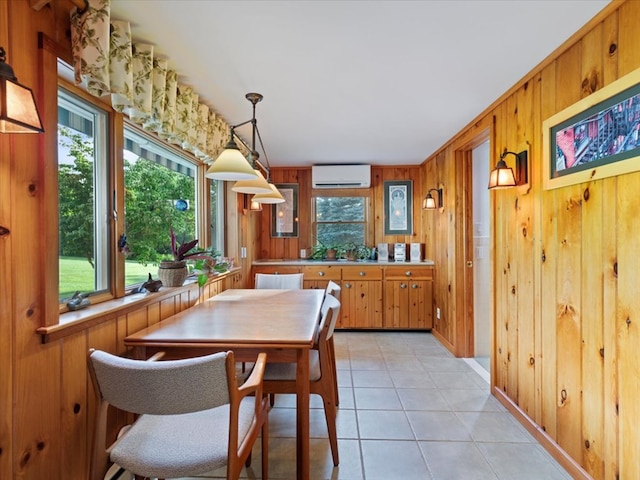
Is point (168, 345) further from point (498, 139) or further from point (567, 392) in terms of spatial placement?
point (498, 139)

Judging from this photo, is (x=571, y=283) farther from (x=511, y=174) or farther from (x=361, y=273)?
(x=361, y=273)

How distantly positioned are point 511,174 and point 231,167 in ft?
5.74

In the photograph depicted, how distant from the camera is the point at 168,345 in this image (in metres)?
1.50

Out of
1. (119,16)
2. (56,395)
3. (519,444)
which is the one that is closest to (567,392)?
(519,444)

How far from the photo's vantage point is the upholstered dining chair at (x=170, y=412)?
1.02m

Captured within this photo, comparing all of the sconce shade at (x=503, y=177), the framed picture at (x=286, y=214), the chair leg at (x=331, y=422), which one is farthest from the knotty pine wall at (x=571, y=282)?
the framed picture at (x=286, y=214)

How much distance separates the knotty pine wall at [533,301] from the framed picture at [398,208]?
196 cm

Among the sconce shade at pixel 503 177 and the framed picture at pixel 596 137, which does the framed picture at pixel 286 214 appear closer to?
the sconce shade at pixel 503 177

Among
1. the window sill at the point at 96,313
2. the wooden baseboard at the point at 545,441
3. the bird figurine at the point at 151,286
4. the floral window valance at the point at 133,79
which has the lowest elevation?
the wooden baseboard at the point at 545,441

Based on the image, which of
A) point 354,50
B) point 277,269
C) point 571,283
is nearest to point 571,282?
point 571,283

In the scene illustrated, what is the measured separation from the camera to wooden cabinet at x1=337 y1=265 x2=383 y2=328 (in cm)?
414

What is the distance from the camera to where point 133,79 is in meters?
1.61

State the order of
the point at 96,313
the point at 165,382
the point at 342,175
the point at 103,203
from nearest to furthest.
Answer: the point at 165,382 < the point at 96,313 < the point at 103,203 < the point at 342,175

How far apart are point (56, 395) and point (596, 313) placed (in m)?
2.32
